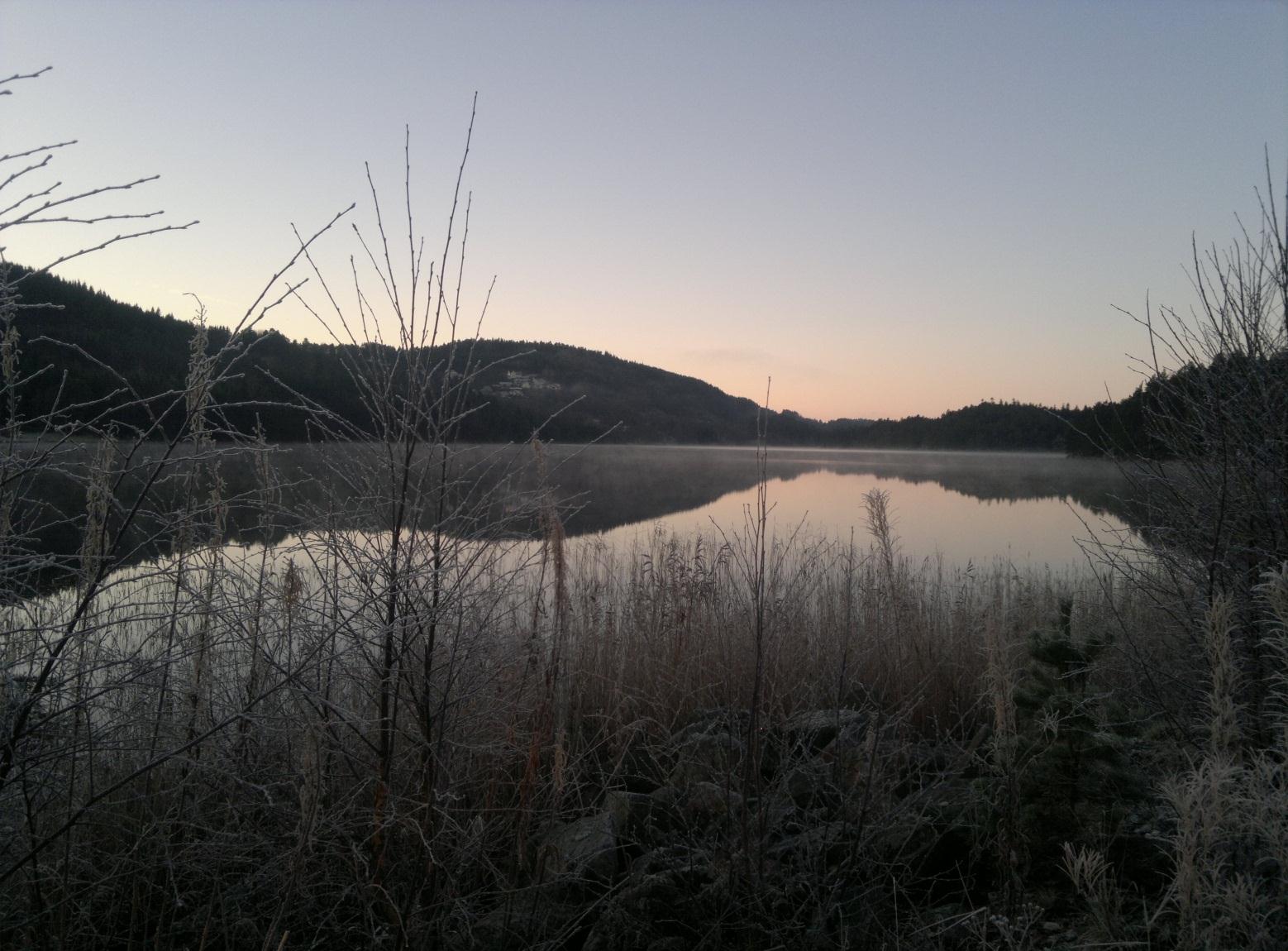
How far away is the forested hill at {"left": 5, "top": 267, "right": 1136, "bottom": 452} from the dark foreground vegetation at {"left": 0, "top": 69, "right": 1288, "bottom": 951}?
275mm

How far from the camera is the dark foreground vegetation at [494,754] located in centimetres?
228

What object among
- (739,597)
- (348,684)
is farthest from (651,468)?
(348,684)

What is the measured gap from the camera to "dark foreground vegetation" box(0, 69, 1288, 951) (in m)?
2.28

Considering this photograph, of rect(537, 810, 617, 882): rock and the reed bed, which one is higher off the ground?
the reed bed

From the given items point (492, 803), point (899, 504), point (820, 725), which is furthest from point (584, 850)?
point (899, 504)

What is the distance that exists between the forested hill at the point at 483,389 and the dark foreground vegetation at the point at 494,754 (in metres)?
0.28

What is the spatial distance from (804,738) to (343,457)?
3060 mm

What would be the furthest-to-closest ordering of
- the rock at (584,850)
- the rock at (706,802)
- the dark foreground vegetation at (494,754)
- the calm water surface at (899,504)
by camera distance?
the calm water surface at (899,504) → the rock at (706,802) → the rock at (584,850) → the dark foreground vegetation at (494,754)

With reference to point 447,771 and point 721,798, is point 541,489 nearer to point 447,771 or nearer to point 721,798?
point 447,771

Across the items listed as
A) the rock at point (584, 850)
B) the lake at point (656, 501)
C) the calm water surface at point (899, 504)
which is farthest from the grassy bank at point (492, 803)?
the calm water surface at point (899, 504)

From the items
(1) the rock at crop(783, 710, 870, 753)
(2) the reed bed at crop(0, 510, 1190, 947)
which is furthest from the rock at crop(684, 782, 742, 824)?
(1) the rock at crop(783, 710, 870, 753)

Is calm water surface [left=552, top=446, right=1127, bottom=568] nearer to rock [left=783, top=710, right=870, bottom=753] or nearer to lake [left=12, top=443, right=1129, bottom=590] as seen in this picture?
lake [left=12, top=443, right=1129, bottom=590]

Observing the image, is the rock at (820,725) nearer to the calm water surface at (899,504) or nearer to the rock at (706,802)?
the rock at (706,802)

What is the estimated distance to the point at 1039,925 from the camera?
294 cm
